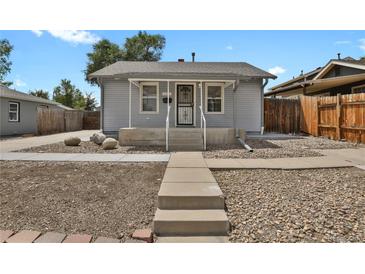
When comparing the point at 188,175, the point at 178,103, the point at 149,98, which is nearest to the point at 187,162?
the point at 188,175

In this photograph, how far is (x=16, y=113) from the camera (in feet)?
59.8

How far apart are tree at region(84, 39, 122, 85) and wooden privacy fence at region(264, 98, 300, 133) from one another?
22.2 m

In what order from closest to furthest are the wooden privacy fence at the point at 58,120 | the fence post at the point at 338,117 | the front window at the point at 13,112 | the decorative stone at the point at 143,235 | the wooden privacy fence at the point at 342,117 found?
the decorative stone at the point at 143,235 < the wooden privacy fence at the point at 342,117 < the fence post at the point at 338,117 < the front window at the point at 13,112 < the wooden privacy fence at the point at 58,120

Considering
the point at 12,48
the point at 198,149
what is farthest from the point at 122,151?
the point at 12,48

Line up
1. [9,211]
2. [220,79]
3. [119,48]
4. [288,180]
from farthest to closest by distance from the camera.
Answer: [119,48]
[220,79]
[288,180]
[9,211]

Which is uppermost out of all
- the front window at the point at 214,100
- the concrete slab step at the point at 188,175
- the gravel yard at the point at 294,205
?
the front window at the point at 214,100

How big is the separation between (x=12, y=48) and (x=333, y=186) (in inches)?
1229

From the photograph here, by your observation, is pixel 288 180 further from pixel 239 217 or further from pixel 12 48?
pixel 12 48

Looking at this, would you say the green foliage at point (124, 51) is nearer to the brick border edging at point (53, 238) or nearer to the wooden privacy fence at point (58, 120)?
the wooden privacy fence at point (58, 120)

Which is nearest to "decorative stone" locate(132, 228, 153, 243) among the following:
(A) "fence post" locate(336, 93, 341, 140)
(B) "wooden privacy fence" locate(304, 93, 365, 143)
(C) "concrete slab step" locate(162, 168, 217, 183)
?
(C) "concrete slab step" locate(162, 168, 217, 183)

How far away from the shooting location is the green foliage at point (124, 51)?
31859 mm

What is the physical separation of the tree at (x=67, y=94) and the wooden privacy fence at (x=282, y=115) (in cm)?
3070

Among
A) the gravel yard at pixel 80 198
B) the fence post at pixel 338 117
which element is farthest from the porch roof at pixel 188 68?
the gravel yard at pixel 80 198

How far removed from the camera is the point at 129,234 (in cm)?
313
